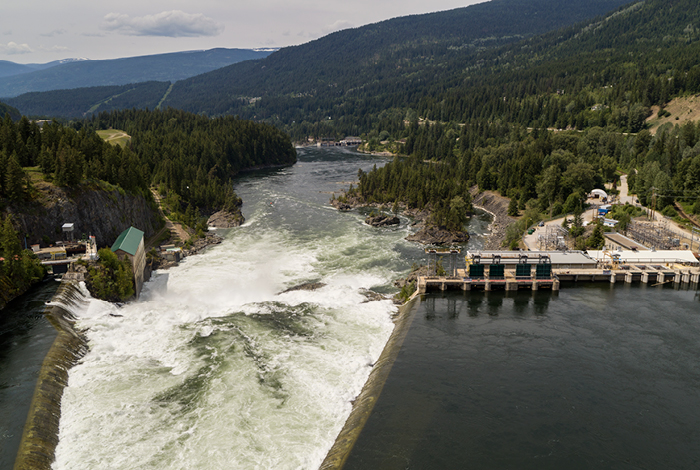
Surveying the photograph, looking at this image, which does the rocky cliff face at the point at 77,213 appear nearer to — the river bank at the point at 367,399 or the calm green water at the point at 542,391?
the river bank at the point at 367,399

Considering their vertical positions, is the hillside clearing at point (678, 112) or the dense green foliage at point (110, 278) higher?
the hillside clearing at point (678, 112)

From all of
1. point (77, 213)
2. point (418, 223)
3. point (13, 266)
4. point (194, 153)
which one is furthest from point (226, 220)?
point (194, 153)

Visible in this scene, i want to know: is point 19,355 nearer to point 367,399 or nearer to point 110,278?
point 110,278

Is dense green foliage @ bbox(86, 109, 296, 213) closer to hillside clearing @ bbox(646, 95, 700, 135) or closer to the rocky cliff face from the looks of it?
the rocky cliff face

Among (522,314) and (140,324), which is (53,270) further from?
(522,314)

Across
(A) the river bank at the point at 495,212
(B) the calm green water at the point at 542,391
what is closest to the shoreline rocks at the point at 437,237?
(A) the river bank at the point at 495,212

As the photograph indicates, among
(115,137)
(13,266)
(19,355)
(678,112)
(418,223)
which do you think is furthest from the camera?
(115,137)
